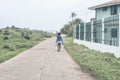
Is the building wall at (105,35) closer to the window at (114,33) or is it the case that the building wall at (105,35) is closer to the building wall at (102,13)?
the window at (114,33)

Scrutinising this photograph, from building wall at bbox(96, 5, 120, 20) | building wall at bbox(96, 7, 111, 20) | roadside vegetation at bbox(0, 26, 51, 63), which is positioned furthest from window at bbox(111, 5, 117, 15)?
roadside vegetation at bbox(0, 26, 51, 63)

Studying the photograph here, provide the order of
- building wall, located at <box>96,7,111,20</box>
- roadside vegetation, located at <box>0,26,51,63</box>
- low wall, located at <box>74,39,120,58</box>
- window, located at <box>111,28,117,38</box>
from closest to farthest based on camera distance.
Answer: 1. low wall, located at <box>74,39,120,58</box>
2. window, located at <box>111,28,117,38</box>
3. roadside vegetation, located at <box>0,26,51,63</box>
4. building wall, located at <box>96,7,111,20</box>

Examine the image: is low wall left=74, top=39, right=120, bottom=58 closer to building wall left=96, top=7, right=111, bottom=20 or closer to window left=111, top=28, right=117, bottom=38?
window left=111, top=28, right=117, bottom=38

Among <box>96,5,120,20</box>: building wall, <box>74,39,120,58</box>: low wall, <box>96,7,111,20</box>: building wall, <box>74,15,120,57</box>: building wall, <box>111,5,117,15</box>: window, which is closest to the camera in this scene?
<box>74,39,120,58</box>: low wall

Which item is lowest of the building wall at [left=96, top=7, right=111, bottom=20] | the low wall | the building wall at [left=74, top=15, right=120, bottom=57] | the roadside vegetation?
the roadside vegetation

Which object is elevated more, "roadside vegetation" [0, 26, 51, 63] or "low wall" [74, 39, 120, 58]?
"low wall" [74, 39, 120, 58]

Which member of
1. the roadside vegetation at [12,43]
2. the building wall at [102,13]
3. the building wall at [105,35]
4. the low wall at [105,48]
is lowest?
the roadside vegetation at [12,43]

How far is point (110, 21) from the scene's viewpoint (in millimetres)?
21094

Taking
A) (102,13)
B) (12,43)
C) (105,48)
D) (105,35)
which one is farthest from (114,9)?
(105,48)

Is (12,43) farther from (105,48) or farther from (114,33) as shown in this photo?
(114,33)

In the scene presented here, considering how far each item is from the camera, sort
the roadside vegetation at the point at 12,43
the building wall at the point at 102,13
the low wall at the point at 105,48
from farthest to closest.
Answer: the building wall at the point at 102,13, the roadside vegetation at the point at 12,43, the low wall at the point at 105,48

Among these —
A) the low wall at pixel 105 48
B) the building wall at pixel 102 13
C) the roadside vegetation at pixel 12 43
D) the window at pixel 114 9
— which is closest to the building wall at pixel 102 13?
the building wall at pixel 102 13

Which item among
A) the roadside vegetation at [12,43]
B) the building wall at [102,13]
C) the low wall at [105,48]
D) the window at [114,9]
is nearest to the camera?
the low wall at [105,48]

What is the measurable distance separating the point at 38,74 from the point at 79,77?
1.66 metres
